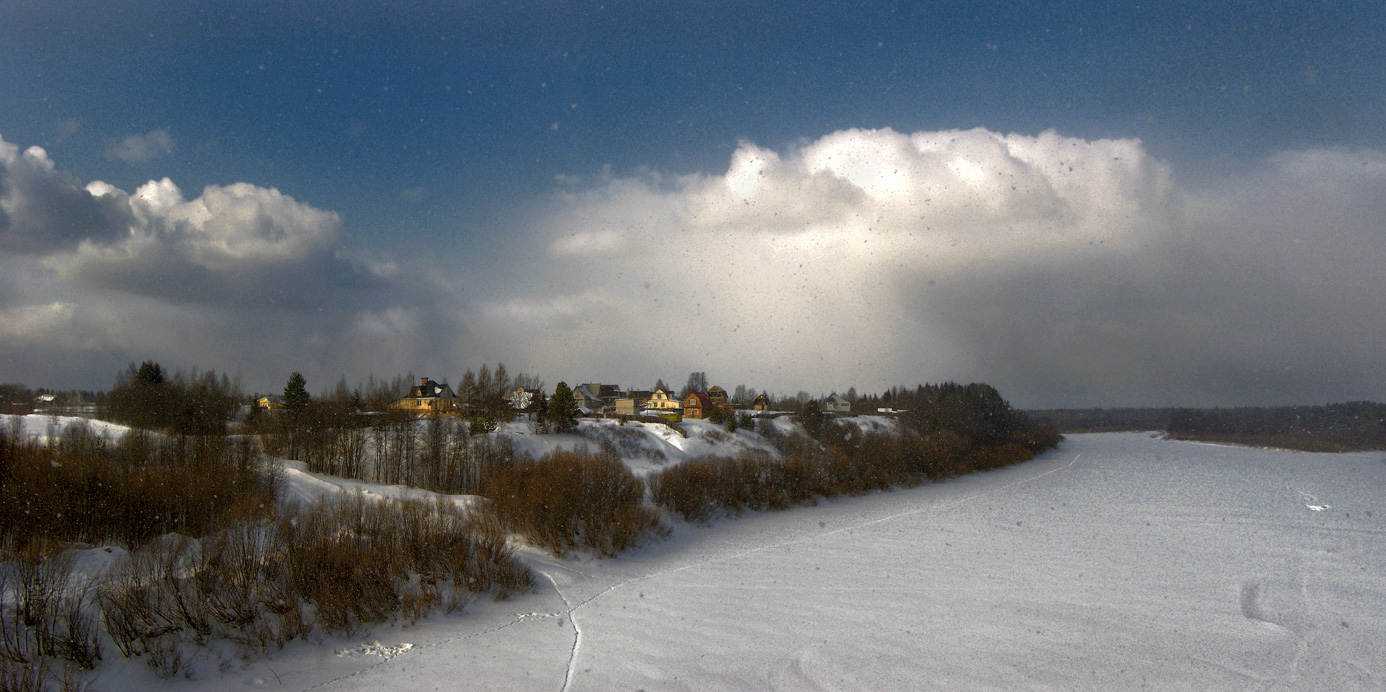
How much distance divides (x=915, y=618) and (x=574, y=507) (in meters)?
10.2

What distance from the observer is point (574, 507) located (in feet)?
56.9

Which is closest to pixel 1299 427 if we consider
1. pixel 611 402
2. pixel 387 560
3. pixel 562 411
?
pixel 562 411

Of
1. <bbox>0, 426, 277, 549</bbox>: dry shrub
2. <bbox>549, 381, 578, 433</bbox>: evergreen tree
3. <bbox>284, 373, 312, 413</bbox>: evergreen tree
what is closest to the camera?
<bbox>0, 426, 277, 549</bbox>: dry shrub

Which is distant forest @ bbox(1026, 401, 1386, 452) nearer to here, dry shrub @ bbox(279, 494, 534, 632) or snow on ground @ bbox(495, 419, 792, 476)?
snow on ground @ bbox(495, 419, 792, 476)

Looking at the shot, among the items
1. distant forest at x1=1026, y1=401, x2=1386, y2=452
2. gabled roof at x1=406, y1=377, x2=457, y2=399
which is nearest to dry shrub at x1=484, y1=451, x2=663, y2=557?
gabled roof at x1=406, y1=377, x2=457, y2=399

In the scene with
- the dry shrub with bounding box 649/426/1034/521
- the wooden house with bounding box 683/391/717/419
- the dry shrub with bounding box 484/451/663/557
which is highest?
the wooden house with bounding box 683/391/717/419

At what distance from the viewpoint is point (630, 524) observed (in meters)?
17.2

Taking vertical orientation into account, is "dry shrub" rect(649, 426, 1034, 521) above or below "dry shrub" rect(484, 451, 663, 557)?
below

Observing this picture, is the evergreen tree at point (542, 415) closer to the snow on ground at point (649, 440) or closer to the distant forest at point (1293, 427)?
the snow on ground at point (649, 440)

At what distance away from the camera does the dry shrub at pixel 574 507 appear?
1630 centimetres

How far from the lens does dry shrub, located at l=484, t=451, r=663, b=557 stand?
53.5 feet

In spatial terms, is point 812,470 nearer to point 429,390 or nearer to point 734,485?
point 734,485

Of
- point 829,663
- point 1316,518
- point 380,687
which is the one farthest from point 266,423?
point 1316,518

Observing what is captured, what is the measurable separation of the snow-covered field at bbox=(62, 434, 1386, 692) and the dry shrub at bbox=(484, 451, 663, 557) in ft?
2.25
